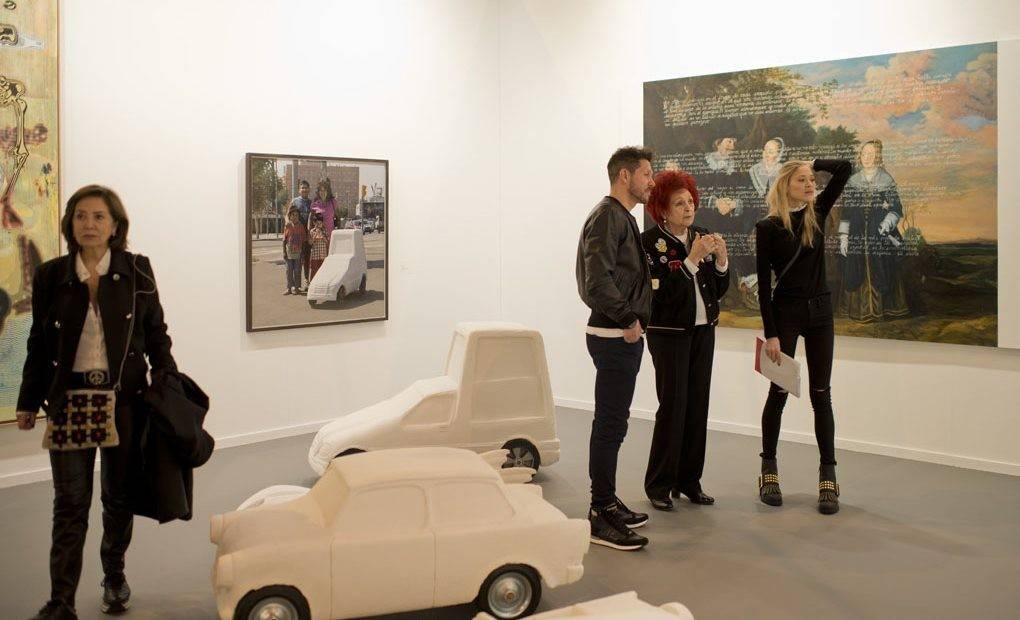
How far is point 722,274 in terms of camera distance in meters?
5.00

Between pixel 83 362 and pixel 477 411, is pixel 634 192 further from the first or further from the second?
pixel 83 362

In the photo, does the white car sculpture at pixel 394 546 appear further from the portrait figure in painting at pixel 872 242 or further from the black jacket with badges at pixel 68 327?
the portrait figure in painting at pixel 872 242

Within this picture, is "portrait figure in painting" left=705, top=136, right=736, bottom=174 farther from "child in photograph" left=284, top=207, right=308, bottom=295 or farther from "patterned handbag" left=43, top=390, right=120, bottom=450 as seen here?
"patterned handbag" left=43, top=390, right=120, bottom=450

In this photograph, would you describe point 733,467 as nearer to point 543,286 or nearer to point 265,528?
point 543,286

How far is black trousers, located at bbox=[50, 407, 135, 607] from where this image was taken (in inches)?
134

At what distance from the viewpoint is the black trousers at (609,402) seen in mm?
4422

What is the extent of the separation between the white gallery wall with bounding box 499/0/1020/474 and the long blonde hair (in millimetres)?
1594

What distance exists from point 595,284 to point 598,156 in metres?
3.62

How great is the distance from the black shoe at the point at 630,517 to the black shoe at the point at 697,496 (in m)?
0.55

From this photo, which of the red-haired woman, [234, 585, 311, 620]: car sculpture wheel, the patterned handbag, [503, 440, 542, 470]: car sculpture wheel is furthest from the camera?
[503, 440, 542, 470]: car sculpture wheel

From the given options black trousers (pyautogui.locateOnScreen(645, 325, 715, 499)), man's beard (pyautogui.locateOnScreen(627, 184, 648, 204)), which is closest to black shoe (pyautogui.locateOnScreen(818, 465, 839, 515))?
black trousers (pyautogui.locateOnScreen(645, 325, 715, 499))

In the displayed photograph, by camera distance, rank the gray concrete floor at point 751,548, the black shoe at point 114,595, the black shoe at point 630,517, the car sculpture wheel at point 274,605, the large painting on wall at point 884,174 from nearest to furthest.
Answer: the car sculpture wheel at point 274,605 < the black shoe at point 114,595 < the gray concrete floor at point 751,548 < the black shoe at point 630,517 < the large painting on wall at point 884,174

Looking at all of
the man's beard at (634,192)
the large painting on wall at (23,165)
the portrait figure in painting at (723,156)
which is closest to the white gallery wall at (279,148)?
the large painting on wall at (23,165)

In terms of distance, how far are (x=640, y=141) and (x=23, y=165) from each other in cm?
423
